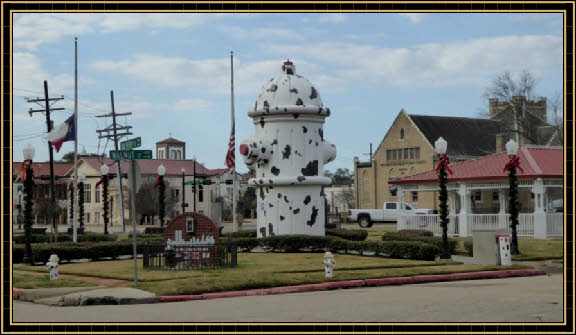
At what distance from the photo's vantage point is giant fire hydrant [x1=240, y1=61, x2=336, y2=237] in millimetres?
29578

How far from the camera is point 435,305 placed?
568 inches

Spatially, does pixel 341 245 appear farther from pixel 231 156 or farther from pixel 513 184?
pixel 231 156

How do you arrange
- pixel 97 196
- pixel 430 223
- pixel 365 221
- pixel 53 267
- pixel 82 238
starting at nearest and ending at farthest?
pixel 53 267, pixel 82 238, pixel 430 223, pixel 365 221, pixel 97 196

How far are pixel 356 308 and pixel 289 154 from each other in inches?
616

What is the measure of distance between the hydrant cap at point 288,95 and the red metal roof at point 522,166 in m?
11.3

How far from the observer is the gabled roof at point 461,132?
83188 mm

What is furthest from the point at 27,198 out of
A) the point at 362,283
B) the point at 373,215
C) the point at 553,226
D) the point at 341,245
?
the point at 373,215

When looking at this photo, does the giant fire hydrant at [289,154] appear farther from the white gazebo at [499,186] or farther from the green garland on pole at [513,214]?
the white gazebo at [499,186]

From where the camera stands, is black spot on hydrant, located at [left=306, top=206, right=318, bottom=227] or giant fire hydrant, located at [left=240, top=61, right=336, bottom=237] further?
black spot on hydrant, located at [left=306, top=206, right=318, bottom=227]

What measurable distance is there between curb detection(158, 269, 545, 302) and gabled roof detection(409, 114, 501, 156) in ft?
198

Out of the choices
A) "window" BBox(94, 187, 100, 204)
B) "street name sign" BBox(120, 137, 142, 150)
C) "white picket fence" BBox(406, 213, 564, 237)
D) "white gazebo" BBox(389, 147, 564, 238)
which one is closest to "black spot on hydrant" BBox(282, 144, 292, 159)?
"white gazebo" BBox(389, 147, 564, 238)

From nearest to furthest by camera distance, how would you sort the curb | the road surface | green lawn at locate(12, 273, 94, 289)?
the road surface
the curb
green lawn at locate(12, 273, 94, 289)

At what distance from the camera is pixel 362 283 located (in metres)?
18.9

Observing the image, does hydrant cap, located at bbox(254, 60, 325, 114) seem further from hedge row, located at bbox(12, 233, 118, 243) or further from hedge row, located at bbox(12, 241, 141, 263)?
hedge row, located at bbox(12, 233, 118, 243)
